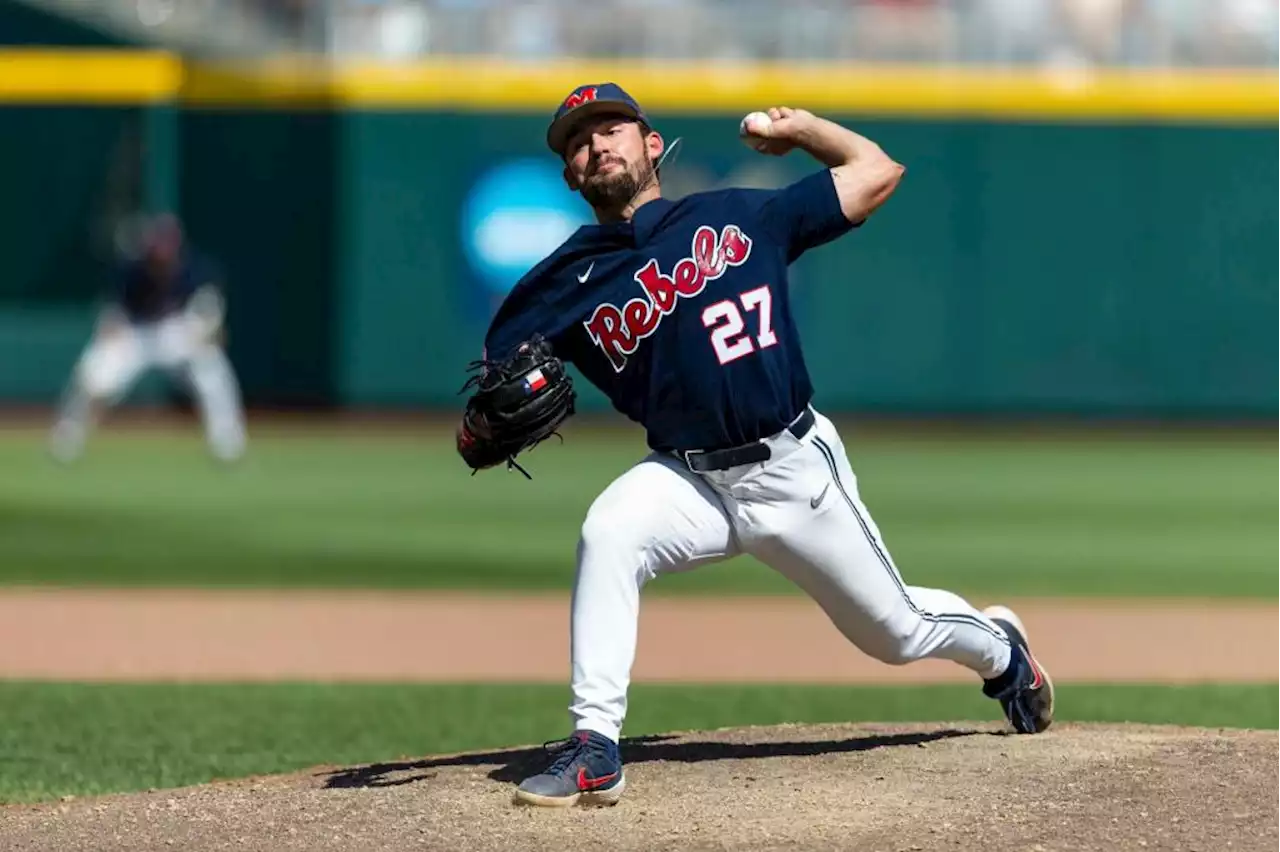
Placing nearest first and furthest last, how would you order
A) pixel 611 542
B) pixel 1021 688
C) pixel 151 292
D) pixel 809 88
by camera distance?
pixel 611 542 → pixel 1021 688 → pixel 151 292 → pixel 809 88

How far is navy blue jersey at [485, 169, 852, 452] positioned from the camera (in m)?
5.06

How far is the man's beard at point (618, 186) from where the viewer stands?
5.14 m

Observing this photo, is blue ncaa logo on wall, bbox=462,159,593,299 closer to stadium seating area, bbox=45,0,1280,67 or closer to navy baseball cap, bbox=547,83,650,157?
stadium seating area, bbox=45,0,1280,67

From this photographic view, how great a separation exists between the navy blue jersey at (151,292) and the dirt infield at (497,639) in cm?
664

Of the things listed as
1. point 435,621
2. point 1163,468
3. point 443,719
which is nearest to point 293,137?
point 1163,468

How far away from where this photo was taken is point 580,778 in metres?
4.86

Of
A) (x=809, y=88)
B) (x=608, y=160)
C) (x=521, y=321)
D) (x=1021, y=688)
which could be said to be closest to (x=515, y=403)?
(x=521, y=321)

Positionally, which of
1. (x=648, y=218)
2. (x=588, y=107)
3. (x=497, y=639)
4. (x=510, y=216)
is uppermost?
(x=588, y=107)

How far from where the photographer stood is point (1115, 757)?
17.3ft

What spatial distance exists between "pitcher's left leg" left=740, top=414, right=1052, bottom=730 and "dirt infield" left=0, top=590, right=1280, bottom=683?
2.69 m

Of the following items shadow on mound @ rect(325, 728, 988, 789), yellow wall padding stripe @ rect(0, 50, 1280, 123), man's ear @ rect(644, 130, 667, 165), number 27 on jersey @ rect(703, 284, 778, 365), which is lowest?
shadow on mound @ rect(325, 728, 988, 789)

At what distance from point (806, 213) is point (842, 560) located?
88 centimetres

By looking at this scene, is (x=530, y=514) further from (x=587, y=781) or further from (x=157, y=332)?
(x=587, y=781)

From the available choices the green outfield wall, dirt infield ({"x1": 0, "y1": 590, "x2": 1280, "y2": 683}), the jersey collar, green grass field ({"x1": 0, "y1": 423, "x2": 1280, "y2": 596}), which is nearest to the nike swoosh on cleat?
the jersey collar
